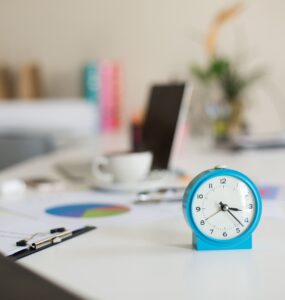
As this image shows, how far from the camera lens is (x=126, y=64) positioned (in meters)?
3.29

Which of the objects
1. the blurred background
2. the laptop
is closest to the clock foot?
the laptop

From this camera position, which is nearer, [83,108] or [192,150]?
[192,150]

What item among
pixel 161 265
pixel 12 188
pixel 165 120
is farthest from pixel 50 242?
pixel 165 120

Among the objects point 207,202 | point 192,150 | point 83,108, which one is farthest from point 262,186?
point 83,108

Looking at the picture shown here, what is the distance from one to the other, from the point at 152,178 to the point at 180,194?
0.60ft

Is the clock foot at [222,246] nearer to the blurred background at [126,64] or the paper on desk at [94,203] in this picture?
the paper on desk at [94,203]

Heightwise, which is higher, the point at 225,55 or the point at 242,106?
the point at 225,55

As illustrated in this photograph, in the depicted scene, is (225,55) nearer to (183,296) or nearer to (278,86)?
(278,86)

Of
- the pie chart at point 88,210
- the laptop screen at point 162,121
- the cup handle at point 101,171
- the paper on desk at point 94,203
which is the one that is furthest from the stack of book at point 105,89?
the pie chart at point 88,210

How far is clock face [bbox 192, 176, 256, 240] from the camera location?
0.85m

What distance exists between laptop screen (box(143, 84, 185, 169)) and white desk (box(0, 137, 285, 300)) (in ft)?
1.80

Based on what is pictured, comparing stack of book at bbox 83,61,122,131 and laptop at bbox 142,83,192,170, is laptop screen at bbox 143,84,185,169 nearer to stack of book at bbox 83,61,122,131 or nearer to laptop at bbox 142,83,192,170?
laptop at bbox 142,83,192,170

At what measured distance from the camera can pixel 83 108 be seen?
124 inches

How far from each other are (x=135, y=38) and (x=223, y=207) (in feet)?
8.14
